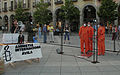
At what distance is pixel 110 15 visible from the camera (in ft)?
85.6

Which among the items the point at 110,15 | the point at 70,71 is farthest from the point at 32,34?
the point at 110,15

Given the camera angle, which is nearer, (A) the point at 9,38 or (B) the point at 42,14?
(A) the point at 9,38

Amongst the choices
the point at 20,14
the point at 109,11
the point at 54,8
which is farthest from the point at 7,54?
the point at 20,14

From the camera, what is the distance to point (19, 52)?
21.9 ft

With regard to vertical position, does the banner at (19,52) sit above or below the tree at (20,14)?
below

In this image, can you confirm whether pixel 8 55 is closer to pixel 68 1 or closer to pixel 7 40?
pixel 7 40

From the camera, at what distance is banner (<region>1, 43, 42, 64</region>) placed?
6.26 meters

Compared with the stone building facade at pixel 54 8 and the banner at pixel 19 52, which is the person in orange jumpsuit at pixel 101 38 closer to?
the banner at pixel 19 52

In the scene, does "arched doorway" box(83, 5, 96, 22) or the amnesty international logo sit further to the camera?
"arched doorway" box(83, 5, 96, 22)

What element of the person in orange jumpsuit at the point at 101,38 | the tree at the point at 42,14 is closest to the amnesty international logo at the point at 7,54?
the person in orange jumpsuit at the point at 101,38

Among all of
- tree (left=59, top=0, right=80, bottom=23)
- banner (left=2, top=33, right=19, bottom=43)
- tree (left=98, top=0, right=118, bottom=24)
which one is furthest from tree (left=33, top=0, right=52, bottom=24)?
banner (left=2, top=33, right=19, bottom=43)

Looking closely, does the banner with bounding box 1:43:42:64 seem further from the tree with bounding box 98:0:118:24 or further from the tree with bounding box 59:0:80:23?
the tree with bounding box 59:0:80:23

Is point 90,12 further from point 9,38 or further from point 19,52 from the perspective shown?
point 19,52

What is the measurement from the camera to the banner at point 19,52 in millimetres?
6262
